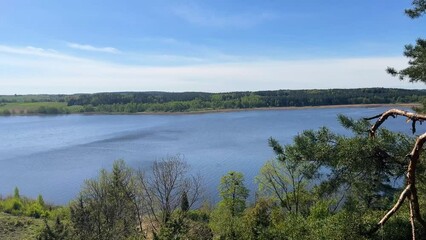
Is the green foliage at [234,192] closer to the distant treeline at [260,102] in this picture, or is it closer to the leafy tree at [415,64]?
the leafy tree at [415,64]

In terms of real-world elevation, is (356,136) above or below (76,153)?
above

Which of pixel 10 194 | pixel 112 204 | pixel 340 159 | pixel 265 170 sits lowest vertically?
pixel 10 194

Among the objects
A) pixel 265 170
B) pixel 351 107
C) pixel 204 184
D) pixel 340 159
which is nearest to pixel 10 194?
pixel 204 184

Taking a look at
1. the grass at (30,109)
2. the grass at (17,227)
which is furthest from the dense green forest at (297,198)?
the grass at (30,109)

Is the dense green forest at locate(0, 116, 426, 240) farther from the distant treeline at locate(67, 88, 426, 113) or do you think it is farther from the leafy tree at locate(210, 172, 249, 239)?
the distant treeline at locate(67, 88, 426, 113)

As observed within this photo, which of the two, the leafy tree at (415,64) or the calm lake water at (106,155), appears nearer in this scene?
the leafy tree at (415,64)

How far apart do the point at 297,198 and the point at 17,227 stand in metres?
17.4

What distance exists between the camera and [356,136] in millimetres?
4457

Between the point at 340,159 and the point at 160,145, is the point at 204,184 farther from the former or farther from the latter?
the point at 340,159

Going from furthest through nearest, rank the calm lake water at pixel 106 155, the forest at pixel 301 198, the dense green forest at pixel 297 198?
the calm lake water at pixel 106 155 < the dense green forest at pixel 297 198 < the forest at pixel 301 198

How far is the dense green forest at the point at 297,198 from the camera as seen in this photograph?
4527mm

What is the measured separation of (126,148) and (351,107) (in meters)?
74.7

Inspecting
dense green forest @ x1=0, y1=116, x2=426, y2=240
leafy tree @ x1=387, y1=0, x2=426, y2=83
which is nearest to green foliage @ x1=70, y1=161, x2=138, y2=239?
dense green forest @ x1=0, y1=116, x2=426, y2=240

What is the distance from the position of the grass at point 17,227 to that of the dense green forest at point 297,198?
0.79ft
